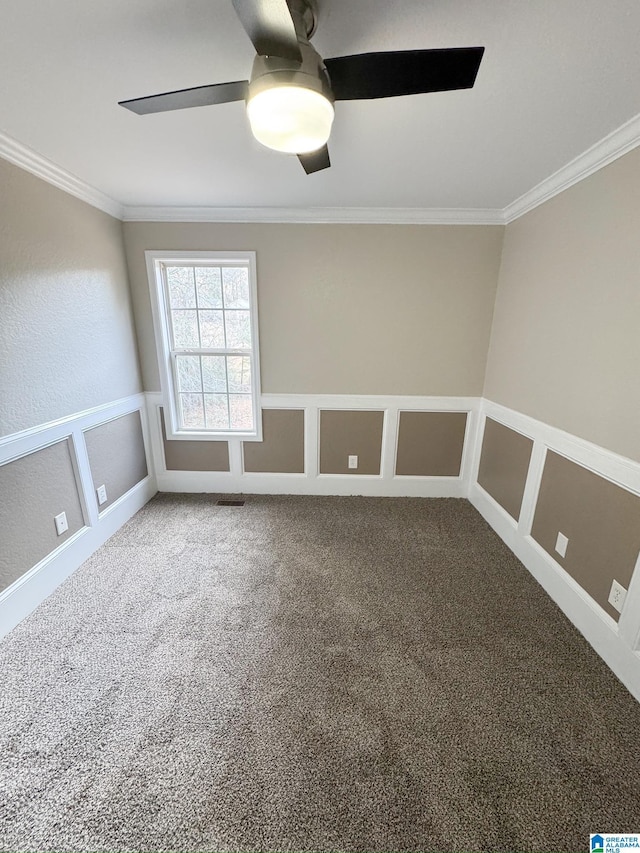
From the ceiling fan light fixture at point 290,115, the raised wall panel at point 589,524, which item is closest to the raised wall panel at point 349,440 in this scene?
the raised wall panel at point 589,524

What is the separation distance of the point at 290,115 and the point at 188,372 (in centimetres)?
232

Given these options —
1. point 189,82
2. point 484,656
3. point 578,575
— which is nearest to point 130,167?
point 189,82

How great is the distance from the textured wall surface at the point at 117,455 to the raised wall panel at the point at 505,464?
→ 3.00 meters

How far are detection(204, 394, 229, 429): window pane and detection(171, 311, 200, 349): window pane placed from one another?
0.48 meters

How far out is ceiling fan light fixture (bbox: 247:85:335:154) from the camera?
915mm

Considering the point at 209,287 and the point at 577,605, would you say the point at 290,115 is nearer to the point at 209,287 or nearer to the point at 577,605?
the point at 209,287

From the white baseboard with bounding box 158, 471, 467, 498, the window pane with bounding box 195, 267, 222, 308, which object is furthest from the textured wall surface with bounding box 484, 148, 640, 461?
the window pane with bounding box 195, 267, 222, 308

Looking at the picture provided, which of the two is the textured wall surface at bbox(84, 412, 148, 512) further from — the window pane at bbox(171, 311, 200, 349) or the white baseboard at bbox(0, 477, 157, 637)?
the window pane at bbox(171, 311, 200, 349)

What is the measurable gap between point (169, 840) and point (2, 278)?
2.39 m

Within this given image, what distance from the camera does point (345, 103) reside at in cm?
130

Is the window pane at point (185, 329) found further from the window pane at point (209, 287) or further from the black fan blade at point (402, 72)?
the black fan blade at point (402, 72)

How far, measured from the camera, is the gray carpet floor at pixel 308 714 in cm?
103

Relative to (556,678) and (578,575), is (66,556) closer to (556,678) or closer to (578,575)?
(556,678)

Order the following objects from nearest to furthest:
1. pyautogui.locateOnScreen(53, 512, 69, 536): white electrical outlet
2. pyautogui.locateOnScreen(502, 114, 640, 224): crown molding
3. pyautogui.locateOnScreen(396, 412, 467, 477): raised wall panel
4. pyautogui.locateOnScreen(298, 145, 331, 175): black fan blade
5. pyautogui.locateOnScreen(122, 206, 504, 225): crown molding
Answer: pyautogui.locateOnScreen(298, 145, 331, 175): black fan blade → pyautogui.locateOnScreen(502, 114, 640, 224): crown molding → pyautogui.locateOnScreen(53, 512, 69, 536): white electrical outlet → pyautogui.locateOnScreen(122, 206, 504, 225): crown molding → pyautogui.locateOnScreen(396, 412, 467, 477): raised wall panel
